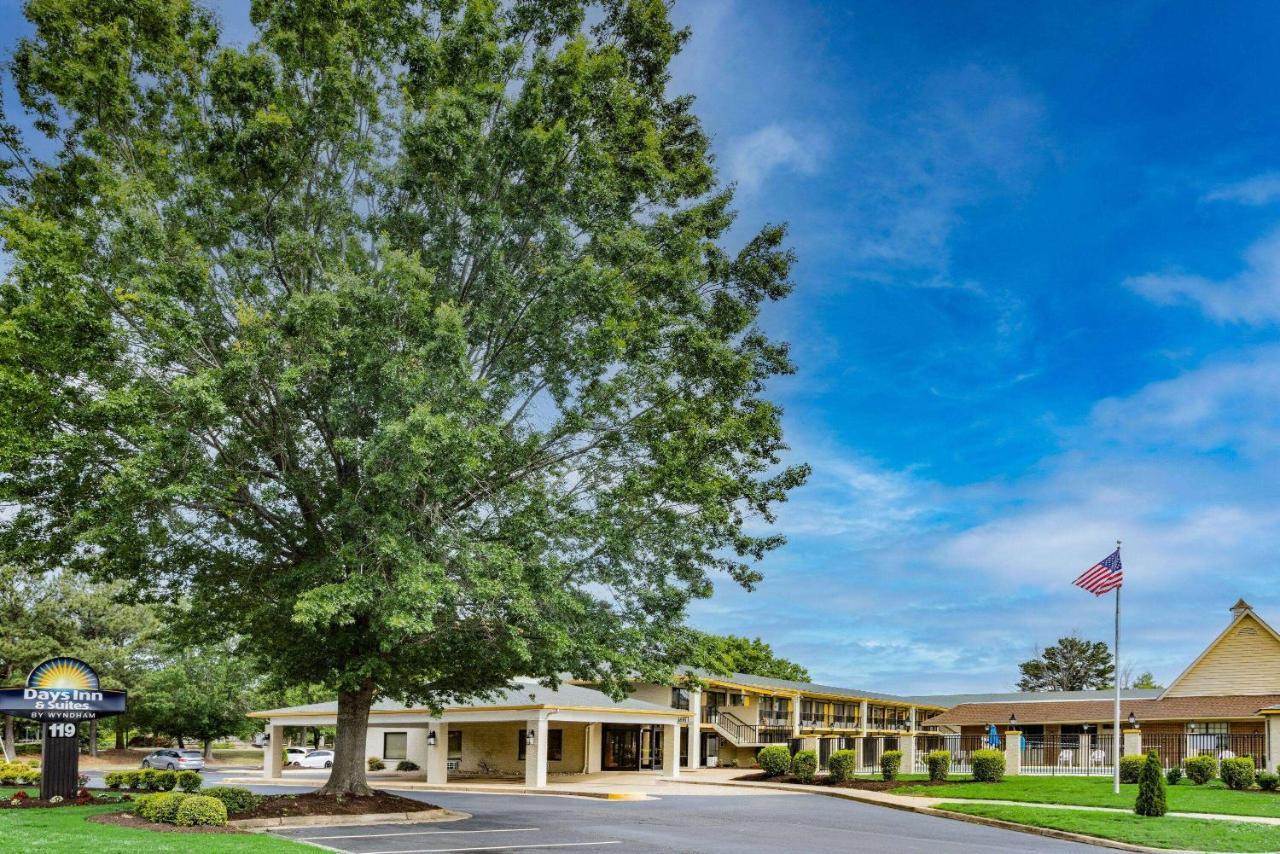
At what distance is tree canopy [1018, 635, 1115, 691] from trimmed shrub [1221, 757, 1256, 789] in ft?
202

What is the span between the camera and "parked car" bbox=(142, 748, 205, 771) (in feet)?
153

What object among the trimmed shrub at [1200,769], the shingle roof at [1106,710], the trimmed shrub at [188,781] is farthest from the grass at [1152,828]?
the shingle roof at [1106,710]

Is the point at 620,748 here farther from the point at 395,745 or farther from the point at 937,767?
the point at 937,767

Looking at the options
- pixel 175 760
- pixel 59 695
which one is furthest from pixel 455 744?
pixel 59 695

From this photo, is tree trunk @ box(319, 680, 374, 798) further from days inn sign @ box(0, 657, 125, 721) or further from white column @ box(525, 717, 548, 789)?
white column @ box(525, 717, 548, 789)

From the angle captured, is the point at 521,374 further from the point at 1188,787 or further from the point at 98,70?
the point at 1188,787

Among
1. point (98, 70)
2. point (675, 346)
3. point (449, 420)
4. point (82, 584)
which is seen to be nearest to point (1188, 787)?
point (675, 346)

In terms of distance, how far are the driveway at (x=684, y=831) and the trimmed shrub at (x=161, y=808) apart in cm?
210

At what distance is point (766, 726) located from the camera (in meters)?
51.6

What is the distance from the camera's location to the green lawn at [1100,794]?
2380 cm

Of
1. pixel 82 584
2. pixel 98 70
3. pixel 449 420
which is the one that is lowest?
pixel 82 584

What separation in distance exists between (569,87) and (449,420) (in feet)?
24.3

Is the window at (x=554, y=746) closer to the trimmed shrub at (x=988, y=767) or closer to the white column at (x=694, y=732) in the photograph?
the white column at (x=694, y=732)

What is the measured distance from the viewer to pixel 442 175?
66.2 feet
